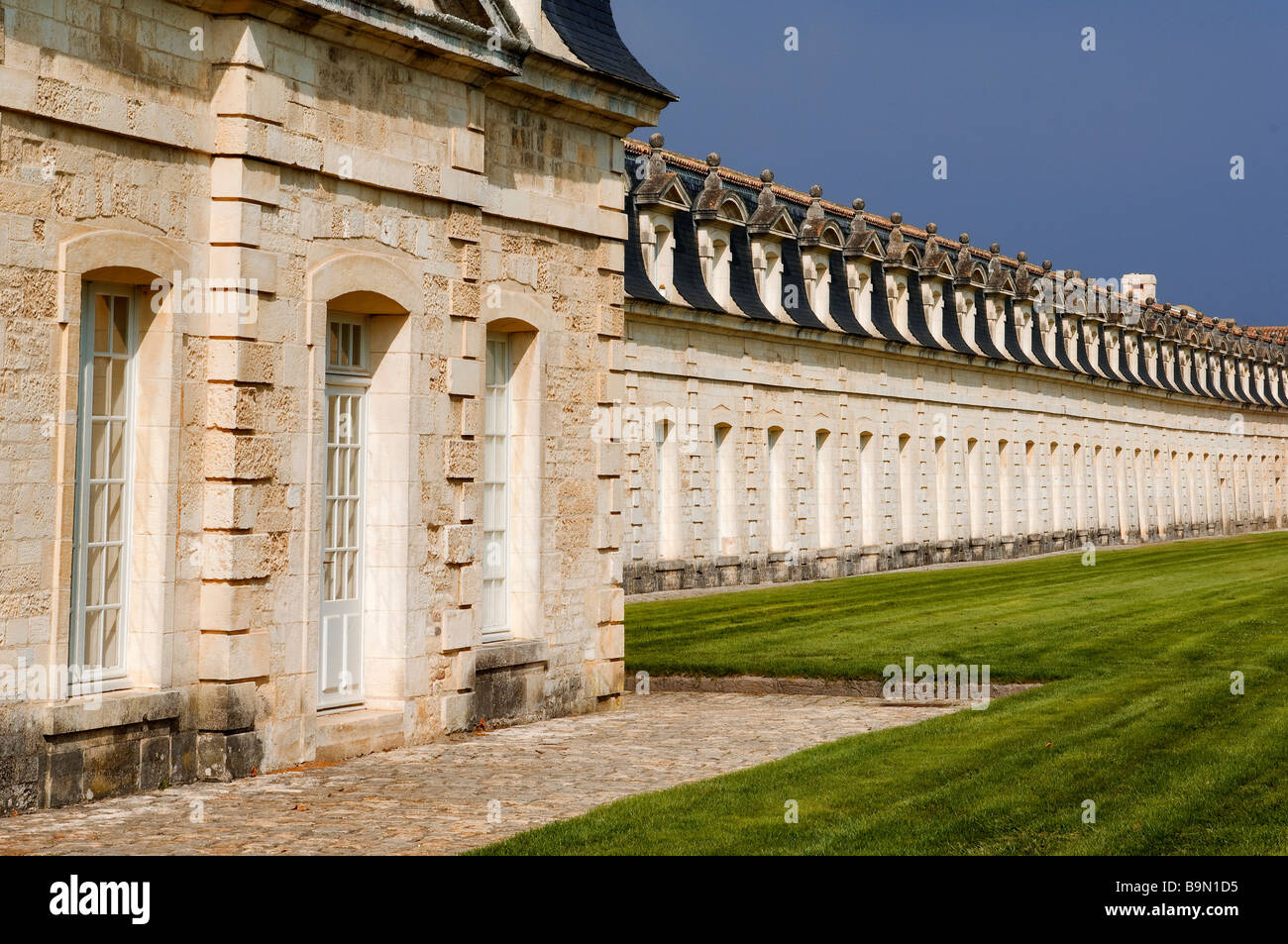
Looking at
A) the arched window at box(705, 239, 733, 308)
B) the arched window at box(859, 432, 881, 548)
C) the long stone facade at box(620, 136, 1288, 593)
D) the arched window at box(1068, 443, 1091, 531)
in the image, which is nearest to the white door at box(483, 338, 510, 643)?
the long stone facade at box(620, 136, 1288, 593)

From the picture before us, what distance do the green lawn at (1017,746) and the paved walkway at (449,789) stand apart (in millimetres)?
504

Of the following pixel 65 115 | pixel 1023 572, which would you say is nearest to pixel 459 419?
pixel 65 115

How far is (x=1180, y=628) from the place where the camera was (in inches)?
724

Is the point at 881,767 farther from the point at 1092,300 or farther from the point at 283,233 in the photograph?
the point at 1092,300

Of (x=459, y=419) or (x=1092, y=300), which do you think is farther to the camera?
(x=1092, y=300)

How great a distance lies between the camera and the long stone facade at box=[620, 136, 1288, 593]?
104 feet

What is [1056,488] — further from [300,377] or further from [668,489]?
[300,377]

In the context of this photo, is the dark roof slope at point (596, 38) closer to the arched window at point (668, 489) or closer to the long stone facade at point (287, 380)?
the long stone facade at point (287, 380)

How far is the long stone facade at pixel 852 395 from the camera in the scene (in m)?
31.8

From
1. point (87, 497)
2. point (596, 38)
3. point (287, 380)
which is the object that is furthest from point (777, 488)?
point (87, 497)

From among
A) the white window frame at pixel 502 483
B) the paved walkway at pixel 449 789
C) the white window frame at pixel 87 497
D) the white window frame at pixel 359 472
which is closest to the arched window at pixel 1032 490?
the paved walkway at pixel 449 789

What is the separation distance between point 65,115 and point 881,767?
19.8 feet
